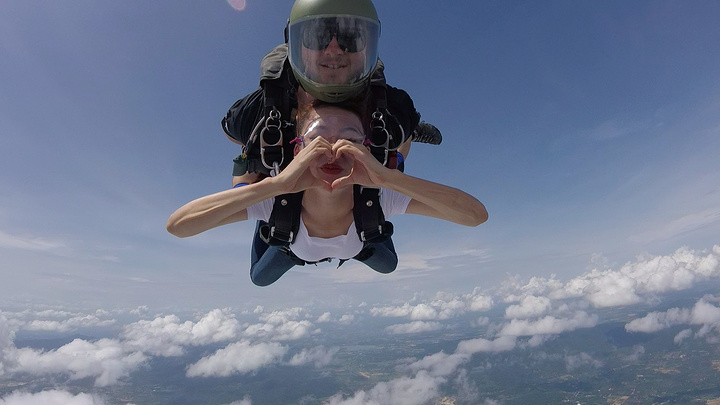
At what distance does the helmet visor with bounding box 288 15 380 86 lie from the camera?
8.76 ft

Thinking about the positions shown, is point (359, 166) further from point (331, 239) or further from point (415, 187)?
point (331, 239)

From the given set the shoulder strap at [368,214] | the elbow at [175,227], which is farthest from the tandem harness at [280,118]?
the elbow at [175,227]

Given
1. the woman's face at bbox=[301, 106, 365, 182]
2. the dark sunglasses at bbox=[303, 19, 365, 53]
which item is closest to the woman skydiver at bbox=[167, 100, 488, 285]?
the woman's face at bbox=[301, 106, 365, 182]

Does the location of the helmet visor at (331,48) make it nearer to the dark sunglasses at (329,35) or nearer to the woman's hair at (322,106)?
the dark sunglasses at (329,35)

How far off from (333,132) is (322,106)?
358mm

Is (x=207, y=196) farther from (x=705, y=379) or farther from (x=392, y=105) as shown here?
(x=705, y=379)

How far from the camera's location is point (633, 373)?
641 ft

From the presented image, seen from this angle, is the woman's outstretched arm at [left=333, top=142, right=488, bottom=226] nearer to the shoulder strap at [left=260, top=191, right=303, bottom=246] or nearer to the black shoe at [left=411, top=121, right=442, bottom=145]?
the shoulder strap at [left=260, top=191, right=303, bottom=246]

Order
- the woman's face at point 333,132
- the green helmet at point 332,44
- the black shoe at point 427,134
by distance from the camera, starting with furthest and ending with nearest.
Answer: the black shoe at point 427,134 → the green helmet at point 332,44 → the woman's face at point 333,132

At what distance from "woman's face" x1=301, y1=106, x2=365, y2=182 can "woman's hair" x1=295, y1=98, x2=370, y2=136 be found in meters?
0.05

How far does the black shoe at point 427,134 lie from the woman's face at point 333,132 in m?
1.44

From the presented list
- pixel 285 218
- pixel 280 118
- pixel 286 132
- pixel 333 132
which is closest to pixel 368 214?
pixel 285 218

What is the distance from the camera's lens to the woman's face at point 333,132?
2523 mm

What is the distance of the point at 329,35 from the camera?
2680mm
